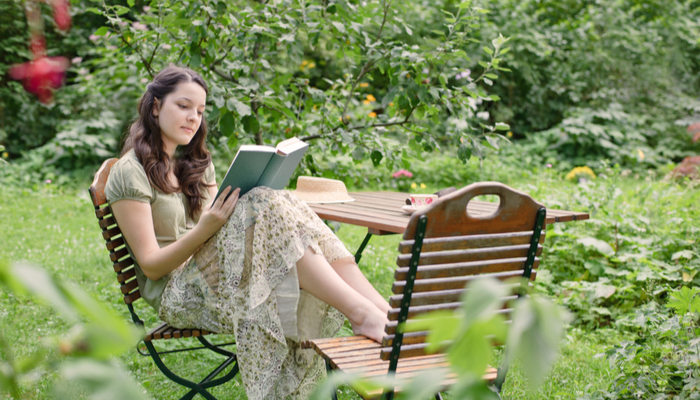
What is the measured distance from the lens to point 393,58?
339cm

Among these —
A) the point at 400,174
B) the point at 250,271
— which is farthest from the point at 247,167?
the point at 400,174

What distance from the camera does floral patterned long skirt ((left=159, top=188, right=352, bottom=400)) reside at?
216 centimetres

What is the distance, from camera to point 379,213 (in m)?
2.54

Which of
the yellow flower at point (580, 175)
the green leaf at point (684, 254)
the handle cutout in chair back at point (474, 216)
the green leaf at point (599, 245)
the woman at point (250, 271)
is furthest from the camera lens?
the yellow flower at point (580, 175)

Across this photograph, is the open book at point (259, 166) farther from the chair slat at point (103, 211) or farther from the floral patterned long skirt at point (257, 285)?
the chair slat at point (103, 211)

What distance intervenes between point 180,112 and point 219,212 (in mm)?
599

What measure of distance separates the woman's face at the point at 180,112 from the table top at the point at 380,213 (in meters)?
0.61

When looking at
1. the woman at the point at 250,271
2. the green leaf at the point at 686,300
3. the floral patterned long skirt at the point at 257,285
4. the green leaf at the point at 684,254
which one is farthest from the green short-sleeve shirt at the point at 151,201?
the green leaf at the point at 684,254

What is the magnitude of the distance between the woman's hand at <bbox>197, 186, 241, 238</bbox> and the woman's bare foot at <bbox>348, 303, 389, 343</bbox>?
0.54 meters

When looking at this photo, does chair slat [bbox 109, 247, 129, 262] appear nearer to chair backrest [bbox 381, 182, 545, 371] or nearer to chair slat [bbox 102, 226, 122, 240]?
chair slat [bbox 102, 226, 122, 240]

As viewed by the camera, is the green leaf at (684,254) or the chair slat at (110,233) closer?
the chair slat at (110,233)

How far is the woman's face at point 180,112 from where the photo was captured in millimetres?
2555

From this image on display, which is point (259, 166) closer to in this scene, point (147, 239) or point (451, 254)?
point (147, 239)

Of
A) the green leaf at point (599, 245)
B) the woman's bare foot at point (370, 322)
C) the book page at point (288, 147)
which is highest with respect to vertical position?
the book page at point (288, 147)
